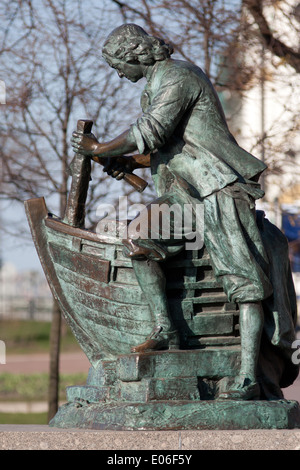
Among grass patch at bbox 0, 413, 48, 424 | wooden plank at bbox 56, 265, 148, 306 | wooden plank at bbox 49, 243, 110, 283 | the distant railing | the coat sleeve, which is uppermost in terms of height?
the distant railing

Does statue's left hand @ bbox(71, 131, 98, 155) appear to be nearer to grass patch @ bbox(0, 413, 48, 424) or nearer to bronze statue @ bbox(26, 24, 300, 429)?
bronze statue @ bbox(26, 24, 300, 429)

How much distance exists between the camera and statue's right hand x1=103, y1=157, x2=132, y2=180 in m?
5.86

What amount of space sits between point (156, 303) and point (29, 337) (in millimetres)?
20820

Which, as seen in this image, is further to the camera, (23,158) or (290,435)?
(23,158)

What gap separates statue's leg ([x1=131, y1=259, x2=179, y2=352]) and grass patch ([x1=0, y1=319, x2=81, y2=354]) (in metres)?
17.4

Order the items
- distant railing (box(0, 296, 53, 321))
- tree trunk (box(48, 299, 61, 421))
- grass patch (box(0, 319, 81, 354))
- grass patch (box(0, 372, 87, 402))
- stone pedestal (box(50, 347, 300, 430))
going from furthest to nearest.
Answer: distant railing (box(0, 296, 53, 321)) < grass patch (box(0, 319, 81, 354)) < grass patch (box(0, 372, 87, 402)) < tree trunk (box(48, 299, 61, 421)) < stone pedestal (box(50, 347, 300, 430))

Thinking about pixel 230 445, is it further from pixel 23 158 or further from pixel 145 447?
pixel 23 158

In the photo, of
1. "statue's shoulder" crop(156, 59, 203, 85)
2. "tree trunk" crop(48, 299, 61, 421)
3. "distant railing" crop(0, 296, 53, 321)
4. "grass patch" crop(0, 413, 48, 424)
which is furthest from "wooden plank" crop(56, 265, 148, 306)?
"distant railing" crop(0, 296, 53, 321)

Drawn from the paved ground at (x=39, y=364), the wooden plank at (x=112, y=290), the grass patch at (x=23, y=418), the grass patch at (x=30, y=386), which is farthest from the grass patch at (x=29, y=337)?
the wooden plank at (x=112, y=290)

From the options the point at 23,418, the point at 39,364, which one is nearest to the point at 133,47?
the point at 23,418

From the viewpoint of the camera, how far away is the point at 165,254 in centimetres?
524

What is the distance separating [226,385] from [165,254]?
2.71 feet
